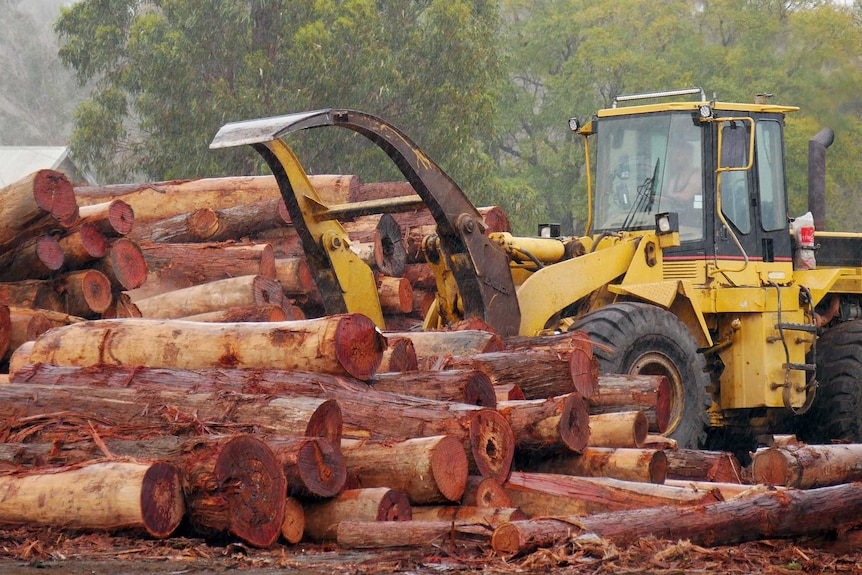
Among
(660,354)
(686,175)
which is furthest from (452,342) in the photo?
(686,175)

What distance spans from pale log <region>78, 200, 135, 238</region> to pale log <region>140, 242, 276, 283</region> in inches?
40.7

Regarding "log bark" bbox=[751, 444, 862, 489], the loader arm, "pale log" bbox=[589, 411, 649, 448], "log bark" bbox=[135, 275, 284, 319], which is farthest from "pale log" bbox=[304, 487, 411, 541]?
"log bark" bbox=[135, 275, 284, 319]

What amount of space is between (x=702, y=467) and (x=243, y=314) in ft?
15.9

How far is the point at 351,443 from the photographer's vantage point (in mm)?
7129

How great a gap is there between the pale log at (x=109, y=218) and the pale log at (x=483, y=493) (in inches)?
235

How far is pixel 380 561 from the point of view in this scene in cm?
590

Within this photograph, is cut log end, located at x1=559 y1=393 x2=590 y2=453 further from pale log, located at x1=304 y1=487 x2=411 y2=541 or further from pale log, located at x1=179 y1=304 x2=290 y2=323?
pale log, located at x1=179 y1=304 x2=290 y2=323

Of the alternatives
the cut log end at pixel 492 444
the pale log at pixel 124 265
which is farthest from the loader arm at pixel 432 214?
the cut log end at pixel 492 444

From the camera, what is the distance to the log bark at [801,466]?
27.3 feet

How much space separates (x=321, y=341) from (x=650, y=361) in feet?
13.1

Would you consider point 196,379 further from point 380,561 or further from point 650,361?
point 650,361

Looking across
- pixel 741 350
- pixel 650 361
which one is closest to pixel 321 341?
pixel 650 361

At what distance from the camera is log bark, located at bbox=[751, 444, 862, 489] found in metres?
8.34

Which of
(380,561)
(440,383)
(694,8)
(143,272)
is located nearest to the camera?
(380,561)
